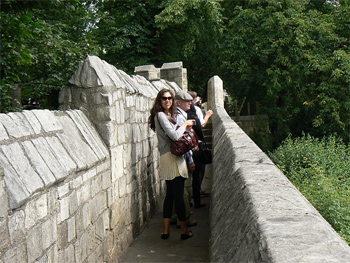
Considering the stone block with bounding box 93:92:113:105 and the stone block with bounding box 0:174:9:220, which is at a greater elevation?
the stone block with bounding box 93:92:113:105

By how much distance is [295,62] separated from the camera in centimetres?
1725

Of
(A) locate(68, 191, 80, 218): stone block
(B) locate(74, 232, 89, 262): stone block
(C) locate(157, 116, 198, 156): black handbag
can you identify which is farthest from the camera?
(C) locate(157, 116, 198, 156): black handbag

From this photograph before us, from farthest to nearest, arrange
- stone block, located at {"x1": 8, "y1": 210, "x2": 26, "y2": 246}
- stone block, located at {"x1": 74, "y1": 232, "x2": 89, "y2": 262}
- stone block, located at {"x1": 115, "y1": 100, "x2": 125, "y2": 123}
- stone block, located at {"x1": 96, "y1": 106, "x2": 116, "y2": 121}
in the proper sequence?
stone block, located at {"x1": 115, "y1": 100, "x2": 125, "y2": 123} → stone block, located at {"x1": 96, "y1": 106, "x2": 116, "y2": 121} → stone block, located at {"x1": 74, "y1": 232, "x2": 89, "y2": 262} → stone block, located at {"x1": 8, "y1": 210, "x2": 26, "y2": 246}

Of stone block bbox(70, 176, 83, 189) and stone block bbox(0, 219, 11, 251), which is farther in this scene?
stone block bbox(70, 176, 83, 189)

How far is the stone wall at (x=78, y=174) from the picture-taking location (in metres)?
2.36

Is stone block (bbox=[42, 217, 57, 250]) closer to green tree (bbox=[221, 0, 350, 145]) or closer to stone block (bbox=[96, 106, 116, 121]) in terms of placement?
stone block (bbox=[96, 106, 116, 121])

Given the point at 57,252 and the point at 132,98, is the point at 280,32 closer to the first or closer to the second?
the point at 132,98

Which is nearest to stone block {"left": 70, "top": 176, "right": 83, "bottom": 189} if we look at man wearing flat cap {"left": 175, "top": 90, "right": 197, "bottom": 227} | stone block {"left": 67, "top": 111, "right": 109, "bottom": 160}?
stone block {"left": 67, "top": 111, "right": 109, "bottom": 160}

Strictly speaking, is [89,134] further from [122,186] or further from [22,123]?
[22,123]

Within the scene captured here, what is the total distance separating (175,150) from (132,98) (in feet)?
3.02

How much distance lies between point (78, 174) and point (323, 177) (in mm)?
6100

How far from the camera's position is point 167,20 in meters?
16.9

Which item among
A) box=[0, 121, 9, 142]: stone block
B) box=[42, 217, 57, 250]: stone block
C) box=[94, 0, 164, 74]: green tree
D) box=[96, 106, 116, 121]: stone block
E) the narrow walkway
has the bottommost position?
the narrow walkway

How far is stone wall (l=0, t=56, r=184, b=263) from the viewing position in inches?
92.9
